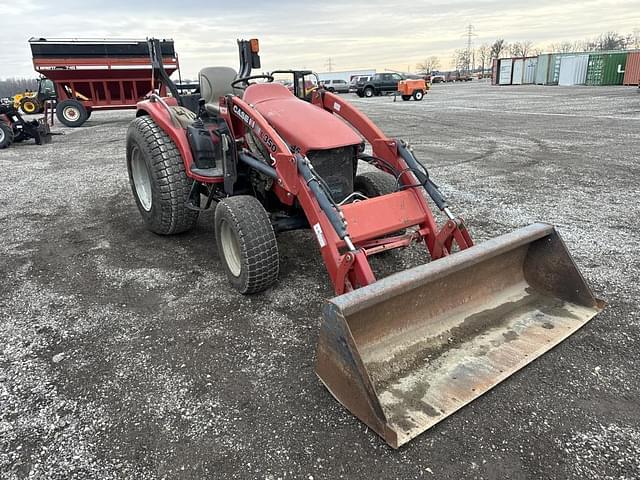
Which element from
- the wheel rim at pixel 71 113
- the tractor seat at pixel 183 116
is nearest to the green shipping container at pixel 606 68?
the wheel rim at pixel 71 113

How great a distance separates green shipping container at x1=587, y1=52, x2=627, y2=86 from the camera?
3416 centimetres

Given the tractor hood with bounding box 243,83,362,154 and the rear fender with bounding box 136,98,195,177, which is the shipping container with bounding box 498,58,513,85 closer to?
the rear fender with bounding box 136,98,195,177

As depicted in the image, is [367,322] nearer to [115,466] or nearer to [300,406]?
[300,406]

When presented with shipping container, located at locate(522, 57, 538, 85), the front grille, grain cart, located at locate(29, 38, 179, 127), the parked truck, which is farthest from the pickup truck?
the front grille

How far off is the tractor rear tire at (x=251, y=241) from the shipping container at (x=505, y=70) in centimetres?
4703

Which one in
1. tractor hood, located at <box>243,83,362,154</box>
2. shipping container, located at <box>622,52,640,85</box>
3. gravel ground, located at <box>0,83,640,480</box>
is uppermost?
shipping container, located at <box>622,52,640,85</box>

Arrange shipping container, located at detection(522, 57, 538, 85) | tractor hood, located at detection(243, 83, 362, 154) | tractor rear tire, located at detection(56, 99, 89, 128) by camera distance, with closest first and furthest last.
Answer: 1. tractor hood, located at detection(243, 83, 362, 154)
2. tractor rear tire, located at detection(56, 99, 89, 128)
3. shipping container, located at detection(522, 57, 538, 85)

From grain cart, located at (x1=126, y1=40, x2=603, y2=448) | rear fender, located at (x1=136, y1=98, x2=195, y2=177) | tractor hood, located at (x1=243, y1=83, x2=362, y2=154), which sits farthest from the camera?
rear fender, located at (x1=136, y1=98, x2=195, y2=177)

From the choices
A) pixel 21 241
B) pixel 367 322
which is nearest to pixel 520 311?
pixel 367 322

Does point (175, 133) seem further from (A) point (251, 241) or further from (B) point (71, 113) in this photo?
(B) point (71, 113)

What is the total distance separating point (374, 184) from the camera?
165 inches

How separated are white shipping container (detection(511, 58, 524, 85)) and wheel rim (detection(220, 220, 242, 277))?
46813mm

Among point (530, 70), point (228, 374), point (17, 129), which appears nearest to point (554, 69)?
point (530, 70)

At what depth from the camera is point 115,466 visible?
213 cm
